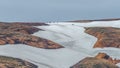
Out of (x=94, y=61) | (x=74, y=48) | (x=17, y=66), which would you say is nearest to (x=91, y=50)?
(x=74, y=48)

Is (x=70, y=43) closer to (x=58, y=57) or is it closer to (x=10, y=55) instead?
(x=58, y=57)

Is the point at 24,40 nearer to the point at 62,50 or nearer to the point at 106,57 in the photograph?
the point at 62,50

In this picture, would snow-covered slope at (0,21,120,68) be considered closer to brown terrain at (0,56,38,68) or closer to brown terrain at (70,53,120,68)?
brown terrain at (70,53,120,68)

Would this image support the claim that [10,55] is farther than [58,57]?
No

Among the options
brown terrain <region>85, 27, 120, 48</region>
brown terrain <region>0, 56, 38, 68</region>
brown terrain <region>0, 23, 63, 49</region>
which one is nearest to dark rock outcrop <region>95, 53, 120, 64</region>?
brown terrain <region>85, 27, 120, 48</region>

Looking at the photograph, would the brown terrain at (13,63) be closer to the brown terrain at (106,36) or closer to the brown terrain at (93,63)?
the brown terrain at (93,63)

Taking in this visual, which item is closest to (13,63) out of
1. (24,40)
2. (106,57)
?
(24,40)

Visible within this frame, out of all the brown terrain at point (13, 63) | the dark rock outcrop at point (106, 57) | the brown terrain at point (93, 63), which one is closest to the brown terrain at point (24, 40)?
the dark rock outcrop at point (106, 57)
